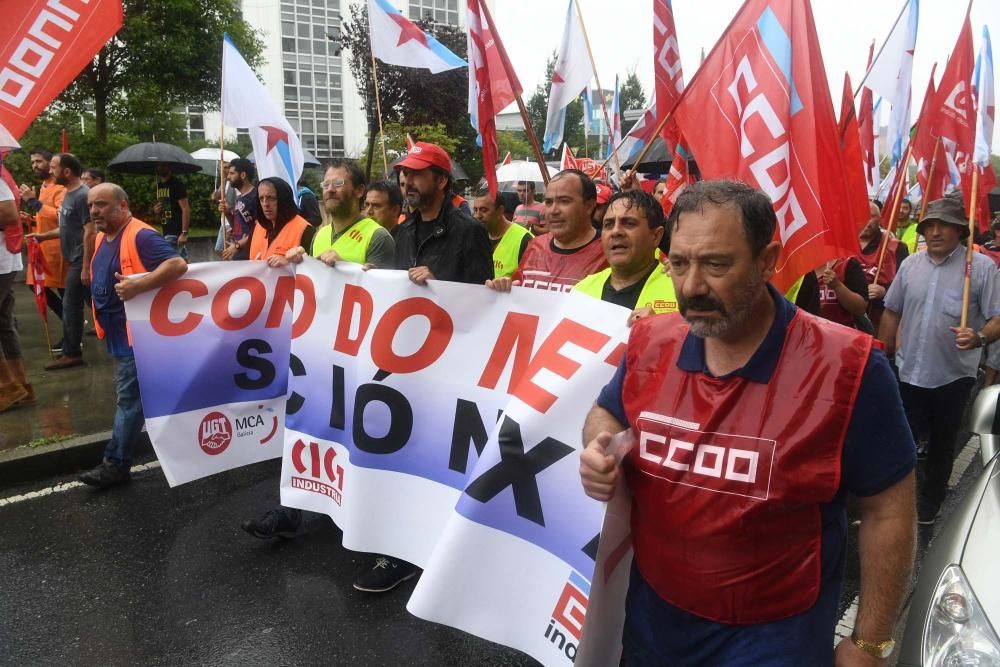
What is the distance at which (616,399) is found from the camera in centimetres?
191

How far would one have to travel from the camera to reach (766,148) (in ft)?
9.88

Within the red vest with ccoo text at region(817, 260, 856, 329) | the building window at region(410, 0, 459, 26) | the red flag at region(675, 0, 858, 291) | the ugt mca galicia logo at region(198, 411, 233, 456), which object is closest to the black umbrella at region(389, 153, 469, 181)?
the red flag at region(675, 0, 858, 291)

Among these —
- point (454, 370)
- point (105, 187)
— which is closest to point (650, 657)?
point (454, 370)

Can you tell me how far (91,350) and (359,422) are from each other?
6.09 m

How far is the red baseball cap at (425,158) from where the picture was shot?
4188 mm

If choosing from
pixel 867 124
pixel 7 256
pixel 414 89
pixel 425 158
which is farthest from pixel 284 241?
pixel 414 89

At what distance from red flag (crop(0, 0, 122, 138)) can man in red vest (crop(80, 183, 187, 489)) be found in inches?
40.4

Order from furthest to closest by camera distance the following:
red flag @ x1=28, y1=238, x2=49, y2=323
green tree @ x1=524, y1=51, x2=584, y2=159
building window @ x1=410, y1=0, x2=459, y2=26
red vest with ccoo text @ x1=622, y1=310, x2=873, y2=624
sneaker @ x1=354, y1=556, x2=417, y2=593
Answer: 1. building window @ x1=410, y1=0, x2=459, y2=26
2. green tree @ x1=524, y1=51, x2=584, y2=159
3. red flag @ x1=28, y1=238, x2=49, y2=323
4. sneaker @ x1=354, y1=556, x2=417, y2=593
5. red vest with ccoo text @ x1=622, y1=310, x2=873, y2=624

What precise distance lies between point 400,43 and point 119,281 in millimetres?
2993

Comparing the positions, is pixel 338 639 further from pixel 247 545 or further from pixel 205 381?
pixel 205 381

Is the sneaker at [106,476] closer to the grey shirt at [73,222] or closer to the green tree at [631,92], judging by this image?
the grey shirt at [73,222]

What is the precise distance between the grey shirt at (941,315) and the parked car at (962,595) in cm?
237

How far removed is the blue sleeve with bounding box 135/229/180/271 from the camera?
444cm

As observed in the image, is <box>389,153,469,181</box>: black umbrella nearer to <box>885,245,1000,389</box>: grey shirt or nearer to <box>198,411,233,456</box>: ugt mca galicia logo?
<box>198,411,233,456</box>: ugt mca galicia logo
